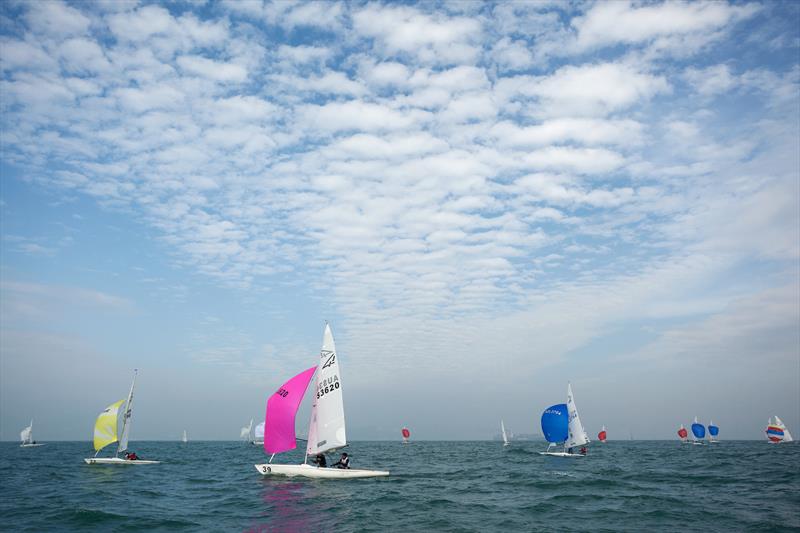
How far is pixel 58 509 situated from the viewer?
24156mm

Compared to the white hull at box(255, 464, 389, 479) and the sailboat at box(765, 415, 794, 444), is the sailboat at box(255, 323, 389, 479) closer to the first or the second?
the white hull at box(255, 464, 389, 479)

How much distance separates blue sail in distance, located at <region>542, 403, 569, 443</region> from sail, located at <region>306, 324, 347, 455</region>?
101 feet

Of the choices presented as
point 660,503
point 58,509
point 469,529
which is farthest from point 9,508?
point 660,503

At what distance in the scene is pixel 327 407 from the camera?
33.7 meters

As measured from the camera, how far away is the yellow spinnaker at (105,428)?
4491 centimetres

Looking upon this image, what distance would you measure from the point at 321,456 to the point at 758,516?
23839mm

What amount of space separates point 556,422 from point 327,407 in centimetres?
3263

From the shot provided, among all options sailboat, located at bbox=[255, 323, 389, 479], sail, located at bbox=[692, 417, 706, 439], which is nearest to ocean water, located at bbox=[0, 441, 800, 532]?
sailboat, located at bbox=[255, 323, 389, 479]

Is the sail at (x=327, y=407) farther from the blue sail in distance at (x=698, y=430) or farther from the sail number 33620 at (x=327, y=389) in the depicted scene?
the blue sail in distance at (x=698, y=430)

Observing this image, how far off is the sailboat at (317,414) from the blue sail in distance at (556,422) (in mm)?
28406

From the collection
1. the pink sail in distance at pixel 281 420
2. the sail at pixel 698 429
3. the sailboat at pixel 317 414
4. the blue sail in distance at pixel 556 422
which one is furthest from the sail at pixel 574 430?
the sail at pixel 698 429

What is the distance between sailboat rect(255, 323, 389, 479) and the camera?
109 ft

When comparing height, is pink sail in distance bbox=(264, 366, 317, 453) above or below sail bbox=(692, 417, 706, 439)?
above

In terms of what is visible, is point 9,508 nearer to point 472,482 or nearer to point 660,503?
point 472,482
